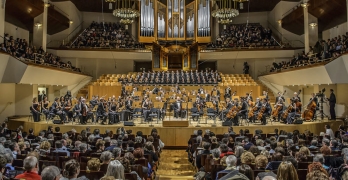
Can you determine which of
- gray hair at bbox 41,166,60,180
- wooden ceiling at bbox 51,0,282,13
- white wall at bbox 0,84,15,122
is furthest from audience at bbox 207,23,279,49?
gray hair at bbox 41,166,60,180

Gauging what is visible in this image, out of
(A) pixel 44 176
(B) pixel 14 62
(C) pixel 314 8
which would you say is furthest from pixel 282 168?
(C) pixel 314 8

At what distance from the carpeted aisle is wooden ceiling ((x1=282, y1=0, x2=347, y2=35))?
33.4 feet

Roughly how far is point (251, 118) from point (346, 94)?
18.6ft

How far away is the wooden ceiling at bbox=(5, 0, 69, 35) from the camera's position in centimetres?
1520

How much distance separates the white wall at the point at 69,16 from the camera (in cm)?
2028

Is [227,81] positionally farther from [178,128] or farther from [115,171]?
[115,171]

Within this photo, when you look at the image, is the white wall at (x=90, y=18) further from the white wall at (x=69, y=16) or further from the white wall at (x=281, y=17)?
the white wall at (x=281, y=17)

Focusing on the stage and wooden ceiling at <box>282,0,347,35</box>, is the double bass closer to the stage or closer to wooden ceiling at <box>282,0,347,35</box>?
the stage

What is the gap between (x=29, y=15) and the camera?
678 inches

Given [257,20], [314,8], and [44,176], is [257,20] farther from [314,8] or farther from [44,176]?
[44,176]

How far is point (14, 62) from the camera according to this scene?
11.6m

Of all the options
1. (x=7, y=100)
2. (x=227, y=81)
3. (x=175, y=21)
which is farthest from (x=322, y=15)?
(x=7, y=100)

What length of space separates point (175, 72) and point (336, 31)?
8518 mm

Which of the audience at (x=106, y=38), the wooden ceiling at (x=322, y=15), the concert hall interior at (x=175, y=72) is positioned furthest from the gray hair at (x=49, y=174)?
the audience at (x=106, y=38)
